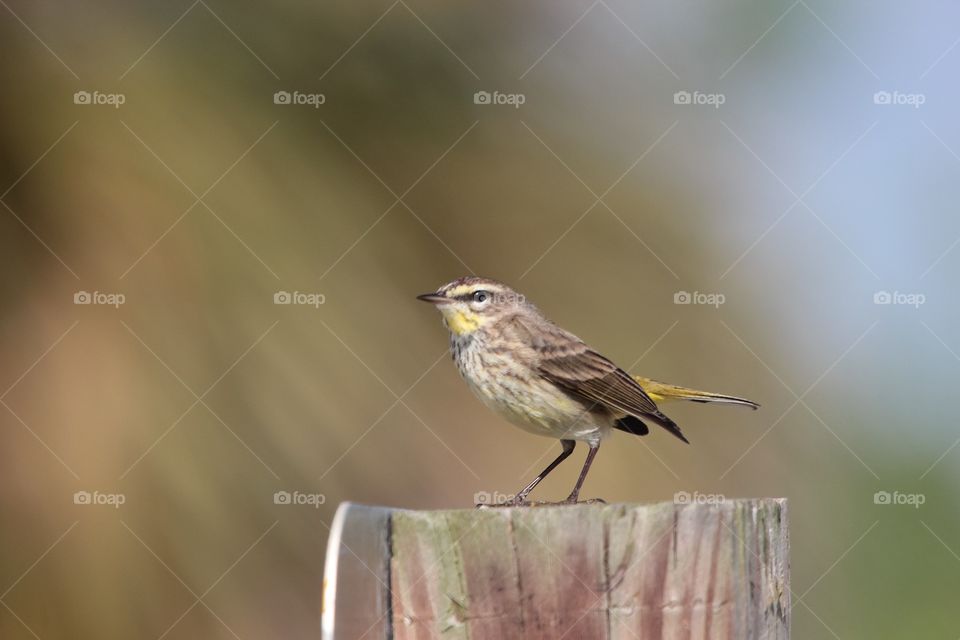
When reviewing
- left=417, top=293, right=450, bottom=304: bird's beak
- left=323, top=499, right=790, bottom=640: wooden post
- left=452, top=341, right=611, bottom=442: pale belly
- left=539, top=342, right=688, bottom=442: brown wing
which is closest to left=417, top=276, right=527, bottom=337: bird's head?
left=417, top=293, right=450, bottom=304: bird's beak

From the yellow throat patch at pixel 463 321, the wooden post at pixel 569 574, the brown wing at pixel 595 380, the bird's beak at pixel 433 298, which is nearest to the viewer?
the wooden post at pixel 569 574

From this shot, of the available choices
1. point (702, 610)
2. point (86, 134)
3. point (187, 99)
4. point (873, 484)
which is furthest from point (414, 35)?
point (702, 610)

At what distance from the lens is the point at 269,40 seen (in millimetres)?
6160

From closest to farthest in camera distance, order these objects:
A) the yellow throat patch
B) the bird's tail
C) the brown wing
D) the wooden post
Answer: the wooden post → the brown wing → the yellow throat patch → the bird's tail

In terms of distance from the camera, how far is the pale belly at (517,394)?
546cm

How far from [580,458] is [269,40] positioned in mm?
2755

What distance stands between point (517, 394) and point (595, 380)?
391mm

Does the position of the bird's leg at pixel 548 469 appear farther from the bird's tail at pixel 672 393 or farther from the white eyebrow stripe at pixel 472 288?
the white eyebrow stripe at pixel 472 288

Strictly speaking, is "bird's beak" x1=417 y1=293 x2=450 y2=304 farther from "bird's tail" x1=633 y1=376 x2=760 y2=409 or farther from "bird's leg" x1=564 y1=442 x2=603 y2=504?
"bird's tail" x1=633 y1=376 x2=760 y2=409

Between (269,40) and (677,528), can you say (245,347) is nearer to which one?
(269,40)

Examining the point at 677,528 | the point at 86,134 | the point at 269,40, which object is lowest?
the point at 677,528

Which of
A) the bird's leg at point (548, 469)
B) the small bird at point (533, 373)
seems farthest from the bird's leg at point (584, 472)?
the bird's leg at point (548, 469)

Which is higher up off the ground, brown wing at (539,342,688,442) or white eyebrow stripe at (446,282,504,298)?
white eyebrow stripe at (446,282,504,298)

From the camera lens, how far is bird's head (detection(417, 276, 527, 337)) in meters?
5.52
